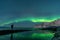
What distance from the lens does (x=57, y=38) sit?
27.2 metres

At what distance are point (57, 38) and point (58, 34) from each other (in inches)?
70.1

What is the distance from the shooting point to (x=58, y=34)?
28906 mm
